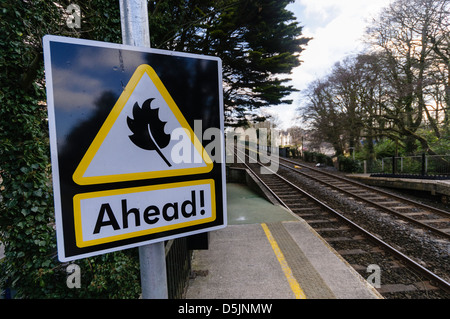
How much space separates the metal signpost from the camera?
35.7 inches

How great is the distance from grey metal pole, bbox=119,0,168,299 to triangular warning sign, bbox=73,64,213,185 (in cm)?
16

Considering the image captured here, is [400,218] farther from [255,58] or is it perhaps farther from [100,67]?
[100,67]

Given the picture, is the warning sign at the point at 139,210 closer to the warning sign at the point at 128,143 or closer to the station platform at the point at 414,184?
the warning sign at the point at 128,143

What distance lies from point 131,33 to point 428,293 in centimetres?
614

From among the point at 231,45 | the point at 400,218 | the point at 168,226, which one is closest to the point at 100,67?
the point at 168,226

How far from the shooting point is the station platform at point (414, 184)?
10617mm

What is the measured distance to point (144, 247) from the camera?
1.09 m

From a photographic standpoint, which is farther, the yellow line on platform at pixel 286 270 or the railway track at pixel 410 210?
the railway track at pixel 410 210

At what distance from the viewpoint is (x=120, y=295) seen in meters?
3.78

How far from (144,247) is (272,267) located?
4.32 metres

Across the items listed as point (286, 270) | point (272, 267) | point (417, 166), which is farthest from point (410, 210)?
point (417, 166)

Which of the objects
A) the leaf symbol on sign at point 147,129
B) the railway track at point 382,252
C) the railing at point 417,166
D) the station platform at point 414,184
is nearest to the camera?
the leaf symbol on sign at point 147,129

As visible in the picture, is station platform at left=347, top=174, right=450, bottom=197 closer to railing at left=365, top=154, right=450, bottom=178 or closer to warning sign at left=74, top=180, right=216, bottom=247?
railing at left=365, top=154, right=450, bottom=178

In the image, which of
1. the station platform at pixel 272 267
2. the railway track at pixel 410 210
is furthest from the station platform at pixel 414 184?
the station platform at pixel 272 267
